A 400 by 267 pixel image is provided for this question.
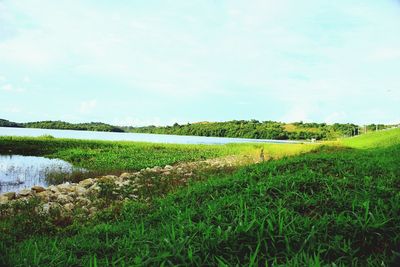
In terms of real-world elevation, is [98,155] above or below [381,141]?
below

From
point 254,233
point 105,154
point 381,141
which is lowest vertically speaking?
point 105,154

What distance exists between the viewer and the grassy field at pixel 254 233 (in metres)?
3.80

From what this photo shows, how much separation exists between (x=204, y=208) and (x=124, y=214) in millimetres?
1980

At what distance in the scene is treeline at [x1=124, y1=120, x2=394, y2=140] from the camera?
339 feet

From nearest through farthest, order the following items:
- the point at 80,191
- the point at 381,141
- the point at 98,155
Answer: the point at 80,191 → the point at 381,141 → the point at 98,155

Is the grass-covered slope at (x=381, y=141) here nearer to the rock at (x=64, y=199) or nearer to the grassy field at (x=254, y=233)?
the grassy field at (x=254, y=233)

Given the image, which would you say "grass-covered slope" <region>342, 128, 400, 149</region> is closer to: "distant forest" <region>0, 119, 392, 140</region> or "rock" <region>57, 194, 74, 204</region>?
"rock" <region>57, 194, 74, 204</region>

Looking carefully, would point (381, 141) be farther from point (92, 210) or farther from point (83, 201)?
point (92, 210)

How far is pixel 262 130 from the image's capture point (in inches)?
4368

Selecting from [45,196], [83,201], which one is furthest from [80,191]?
[83,201]

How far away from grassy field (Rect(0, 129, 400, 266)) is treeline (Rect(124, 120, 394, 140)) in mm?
92534

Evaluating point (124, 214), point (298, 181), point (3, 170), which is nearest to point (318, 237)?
point (298, 181)

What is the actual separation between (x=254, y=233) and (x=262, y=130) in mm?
108328

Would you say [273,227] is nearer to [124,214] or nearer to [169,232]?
[169,232]
